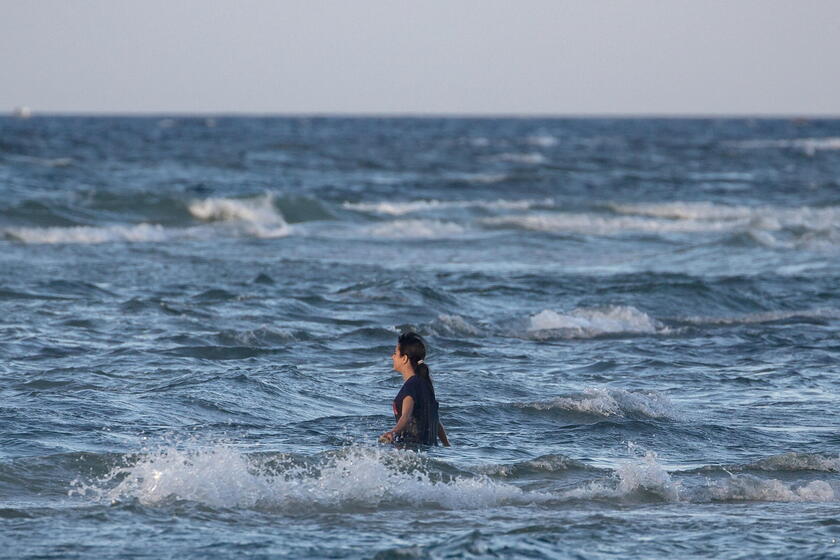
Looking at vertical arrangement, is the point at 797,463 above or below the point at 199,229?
above

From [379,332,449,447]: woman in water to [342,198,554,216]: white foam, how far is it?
73.9 feet

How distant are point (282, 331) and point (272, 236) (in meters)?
12.8

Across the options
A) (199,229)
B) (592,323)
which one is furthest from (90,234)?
(592,323)

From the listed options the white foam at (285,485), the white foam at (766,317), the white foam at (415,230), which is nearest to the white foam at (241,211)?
the white foam at (415,230)

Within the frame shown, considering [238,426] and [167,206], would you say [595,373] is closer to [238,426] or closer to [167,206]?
[238,426]

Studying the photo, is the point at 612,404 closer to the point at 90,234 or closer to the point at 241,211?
the point at 90,234

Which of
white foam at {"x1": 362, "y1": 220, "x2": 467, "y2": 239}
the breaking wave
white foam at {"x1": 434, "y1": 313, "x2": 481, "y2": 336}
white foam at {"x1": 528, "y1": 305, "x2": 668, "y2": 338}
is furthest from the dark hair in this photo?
white foam at {"x1": 362, "y1": 220, "x2": 467, "y2": 239}

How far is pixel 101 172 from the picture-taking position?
43.8 metres

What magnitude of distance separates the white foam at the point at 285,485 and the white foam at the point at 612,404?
8.32ft

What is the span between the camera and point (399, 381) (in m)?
11.9

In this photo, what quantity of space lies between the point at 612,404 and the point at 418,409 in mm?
2390

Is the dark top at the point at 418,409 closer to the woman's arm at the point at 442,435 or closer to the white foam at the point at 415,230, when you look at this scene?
the woman's arm at the point at 442,435

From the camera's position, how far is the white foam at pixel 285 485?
7781 mm

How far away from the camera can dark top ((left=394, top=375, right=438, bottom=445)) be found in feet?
29.2
